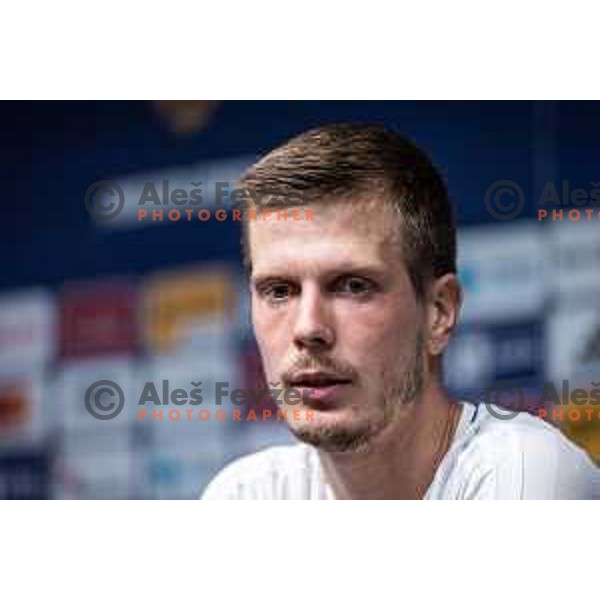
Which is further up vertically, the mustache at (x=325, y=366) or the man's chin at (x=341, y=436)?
the mustache at (x=325, y=366)

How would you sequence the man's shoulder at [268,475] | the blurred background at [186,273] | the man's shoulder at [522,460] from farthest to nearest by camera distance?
the blurred background at [186,273]
the man's shoulder at [268,475]
the man's shoulder at [522,460]

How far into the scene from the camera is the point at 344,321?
2398 millimetres

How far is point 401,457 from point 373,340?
233mm

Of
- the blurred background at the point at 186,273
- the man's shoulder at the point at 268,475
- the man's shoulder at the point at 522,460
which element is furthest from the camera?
the blurred background at the point at 186,273

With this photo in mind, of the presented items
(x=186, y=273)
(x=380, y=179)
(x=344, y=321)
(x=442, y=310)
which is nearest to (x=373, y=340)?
(x=344, y=321)

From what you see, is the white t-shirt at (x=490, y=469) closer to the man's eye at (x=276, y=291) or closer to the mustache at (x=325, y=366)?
the mustache at (x=325, y=366)

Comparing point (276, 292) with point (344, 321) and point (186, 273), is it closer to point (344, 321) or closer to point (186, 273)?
point (344, 321)

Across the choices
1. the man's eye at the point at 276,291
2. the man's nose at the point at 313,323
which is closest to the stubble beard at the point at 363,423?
the man's nose at the point at 313,323

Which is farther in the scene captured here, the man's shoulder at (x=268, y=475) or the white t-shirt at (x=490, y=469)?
the man's shoulder at (x=268, y=475)

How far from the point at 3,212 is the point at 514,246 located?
44.1 inches

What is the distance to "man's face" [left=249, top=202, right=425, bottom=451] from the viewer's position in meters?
2.39

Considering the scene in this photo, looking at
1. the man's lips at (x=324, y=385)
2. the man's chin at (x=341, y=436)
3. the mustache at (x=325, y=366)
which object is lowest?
the man's chin at (x=341, y=436)

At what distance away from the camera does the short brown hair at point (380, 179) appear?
239cm

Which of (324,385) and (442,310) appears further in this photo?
(442,310)
